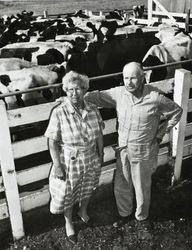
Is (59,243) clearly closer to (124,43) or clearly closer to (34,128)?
(34,128)

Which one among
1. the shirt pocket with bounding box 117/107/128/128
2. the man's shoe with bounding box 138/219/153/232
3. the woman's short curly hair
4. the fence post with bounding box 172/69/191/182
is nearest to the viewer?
the woman's short curly hair

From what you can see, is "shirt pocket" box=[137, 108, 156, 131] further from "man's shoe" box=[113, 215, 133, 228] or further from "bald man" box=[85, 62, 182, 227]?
"man's shoe" box=[113, 215, 133, 228]

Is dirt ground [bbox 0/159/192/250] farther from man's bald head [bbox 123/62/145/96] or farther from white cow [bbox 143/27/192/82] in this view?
white cow [bbox 143/27/192/82]

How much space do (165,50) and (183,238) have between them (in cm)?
435

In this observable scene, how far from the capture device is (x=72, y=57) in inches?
264

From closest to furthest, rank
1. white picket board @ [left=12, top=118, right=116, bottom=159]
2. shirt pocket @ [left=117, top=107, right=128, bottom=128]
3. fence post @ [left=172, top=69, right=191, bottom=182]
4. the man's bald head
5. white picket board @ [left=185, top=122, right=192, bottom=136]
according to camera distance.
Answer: the man's bald head < shirt pocket @ [left=117, top=107, right=128, bottom=128] < white picket board @ [left=12, top=118, right=116, bottom=159] < fence post @ [left=172, top=69, right=191, bottom=182] < white picket board @ [left=185, top=122, right=192, bottom=136]

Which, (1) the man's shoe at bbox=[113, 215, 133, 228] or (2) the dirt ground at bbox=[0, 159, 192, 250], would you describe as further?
(1) the man's shoe at bbox=[113, 215, 133, 228]

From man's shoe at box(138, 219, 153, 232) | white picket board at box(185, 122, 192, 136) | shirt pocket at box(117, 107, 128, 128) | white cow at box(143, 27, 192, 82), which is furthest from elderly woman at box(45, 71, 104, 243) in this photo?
white cow at box(143, 27, 192, 82)

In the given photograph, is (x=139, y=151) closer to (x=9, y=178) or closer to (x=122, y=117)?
(x=122, y=117)

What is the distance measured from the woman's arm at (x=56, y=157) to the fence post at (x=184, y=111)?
188cm

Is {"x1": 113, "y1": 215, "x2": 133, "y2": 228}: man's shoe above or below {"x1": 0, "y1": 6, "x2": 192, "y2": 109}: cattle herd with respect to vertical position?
below

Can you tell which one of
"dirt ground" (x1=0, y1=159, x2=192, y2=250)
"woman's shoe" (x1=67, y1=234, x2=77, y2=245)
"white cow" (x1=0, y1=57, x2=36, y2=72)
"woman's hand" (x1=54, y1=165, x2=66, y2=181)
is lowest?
"dirt ground" (x1=0, y1=159, x2=192, y2=250)

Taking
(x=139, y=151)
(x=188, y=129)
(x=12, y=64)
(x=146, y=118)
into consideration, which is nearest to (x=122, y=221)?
(x=139, y=151)

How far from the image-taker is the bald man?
12.3ft
